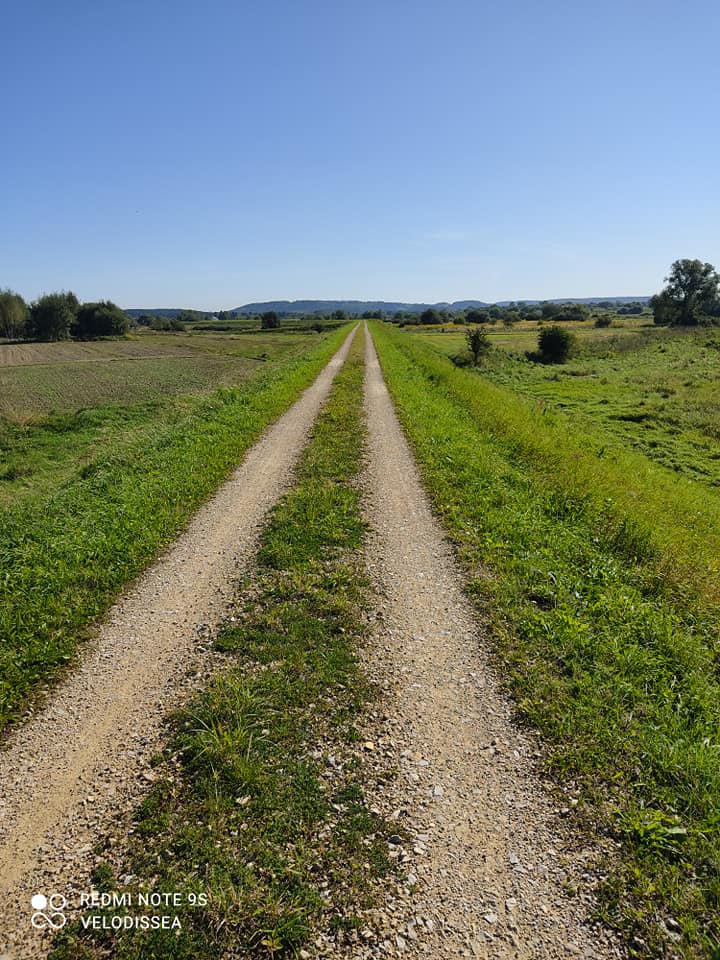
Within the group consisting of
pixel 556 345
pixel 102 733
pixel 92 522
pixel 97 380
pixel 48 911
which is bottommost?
pixel 48 911

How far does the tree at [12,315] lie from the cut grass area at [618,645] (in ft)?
418

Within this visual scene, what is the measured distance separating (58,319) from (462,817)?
419 ft

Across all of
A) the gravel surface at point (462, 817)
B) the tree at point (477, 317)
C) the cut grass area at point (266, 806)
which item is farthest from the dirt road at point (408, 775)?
the tree at point (477, 317)

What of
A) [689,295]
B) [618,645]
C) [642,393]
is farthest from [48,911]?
[689,295]

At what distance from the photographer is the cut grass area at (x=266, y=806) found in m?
3.27

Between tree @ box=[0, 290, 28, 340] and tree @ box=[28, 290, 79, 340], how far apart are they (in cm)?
255

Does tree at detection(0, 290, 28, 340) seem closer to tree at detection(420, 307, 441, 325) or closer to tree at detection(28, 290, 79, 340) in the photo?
tree at detection(28, 290, 79, 340)

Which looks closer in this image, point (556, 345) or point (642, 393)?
point (642, 393)

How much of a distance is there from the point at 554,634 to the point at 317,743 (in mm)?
3363

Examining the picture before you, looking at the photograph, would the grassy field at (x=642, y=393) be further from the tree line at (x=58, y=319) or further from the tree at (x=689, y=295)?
the tree line at (x=58, y=319)

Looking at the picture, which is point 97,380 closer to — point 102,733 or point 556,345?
point 102,733

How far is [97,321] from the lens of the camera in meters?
112

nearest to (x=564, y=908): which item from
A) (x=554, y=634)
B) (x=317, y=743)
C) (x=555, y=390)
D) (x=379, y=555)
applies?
(x=317, y=743)

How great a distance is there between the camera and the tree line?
106m
